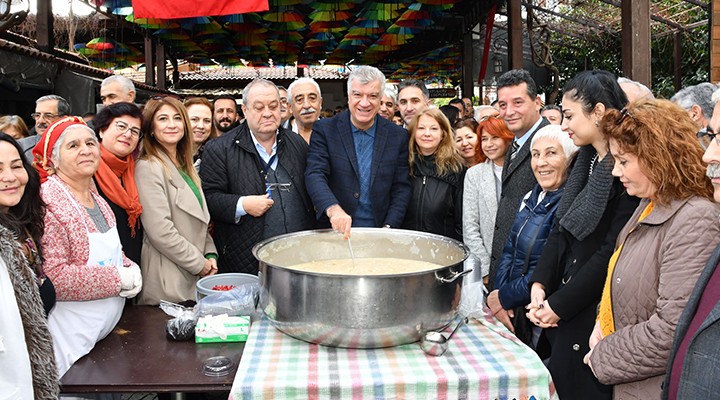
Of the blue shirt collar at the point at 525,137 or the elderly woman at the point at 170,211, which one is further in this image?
the blue shirt collar at the point at 525,137

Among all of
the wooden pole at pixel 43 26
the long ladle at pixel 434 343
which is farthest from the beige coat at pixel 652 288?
the wooden pole at pixel 43 26

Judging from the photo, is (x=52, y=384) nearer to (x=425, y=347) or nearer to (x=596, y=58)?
(x=425, y=347)

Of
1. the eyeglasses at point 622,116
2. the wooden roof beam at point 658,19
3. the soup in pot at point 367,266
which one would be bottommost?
the soup in pot at point 367,266

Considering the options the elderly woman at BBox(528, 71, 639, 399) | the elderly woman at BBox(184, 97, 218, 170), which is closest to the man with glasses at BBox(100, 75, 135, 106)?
the elderly woman at BBox(184, 97, 218, 170)

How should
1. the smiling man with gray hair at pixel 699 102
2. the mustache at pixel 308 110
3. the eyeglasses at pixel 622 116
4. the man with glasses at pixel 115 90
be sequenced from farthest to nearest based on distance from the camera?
the man with glasses at pixel 115 90, the mustache at pixel 308 110, the smiling man with gray hair at pixel 699 102, the eyeglasses at pixel 622 116

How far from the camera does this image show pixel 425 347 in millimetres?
1679

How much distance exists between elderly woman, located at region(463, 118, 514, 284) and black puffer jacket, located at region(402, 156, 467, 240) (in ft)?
0.25

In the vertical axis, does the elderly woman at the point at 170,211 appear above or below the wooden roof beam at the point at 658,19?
below

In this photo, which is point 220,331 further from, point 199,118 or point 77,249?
point 199,118

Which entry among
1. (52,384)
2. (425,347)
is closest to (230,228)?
(52,384)

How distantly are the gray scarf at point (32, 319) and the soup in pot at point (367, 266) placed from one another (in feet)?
2.65

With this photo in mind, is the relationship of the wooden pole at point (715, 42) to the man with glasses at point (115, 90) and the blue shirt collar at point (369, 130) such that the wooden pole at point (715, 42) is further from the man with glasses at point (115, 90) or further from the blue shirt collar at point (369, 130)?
the man with glasses at point (115, 90)

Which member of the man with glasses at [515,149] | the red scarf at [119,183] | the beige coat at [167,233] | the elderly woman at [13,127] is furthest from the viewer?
the elderly woman at [13,127]

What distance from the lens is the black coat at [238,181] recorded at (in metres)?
2.93
